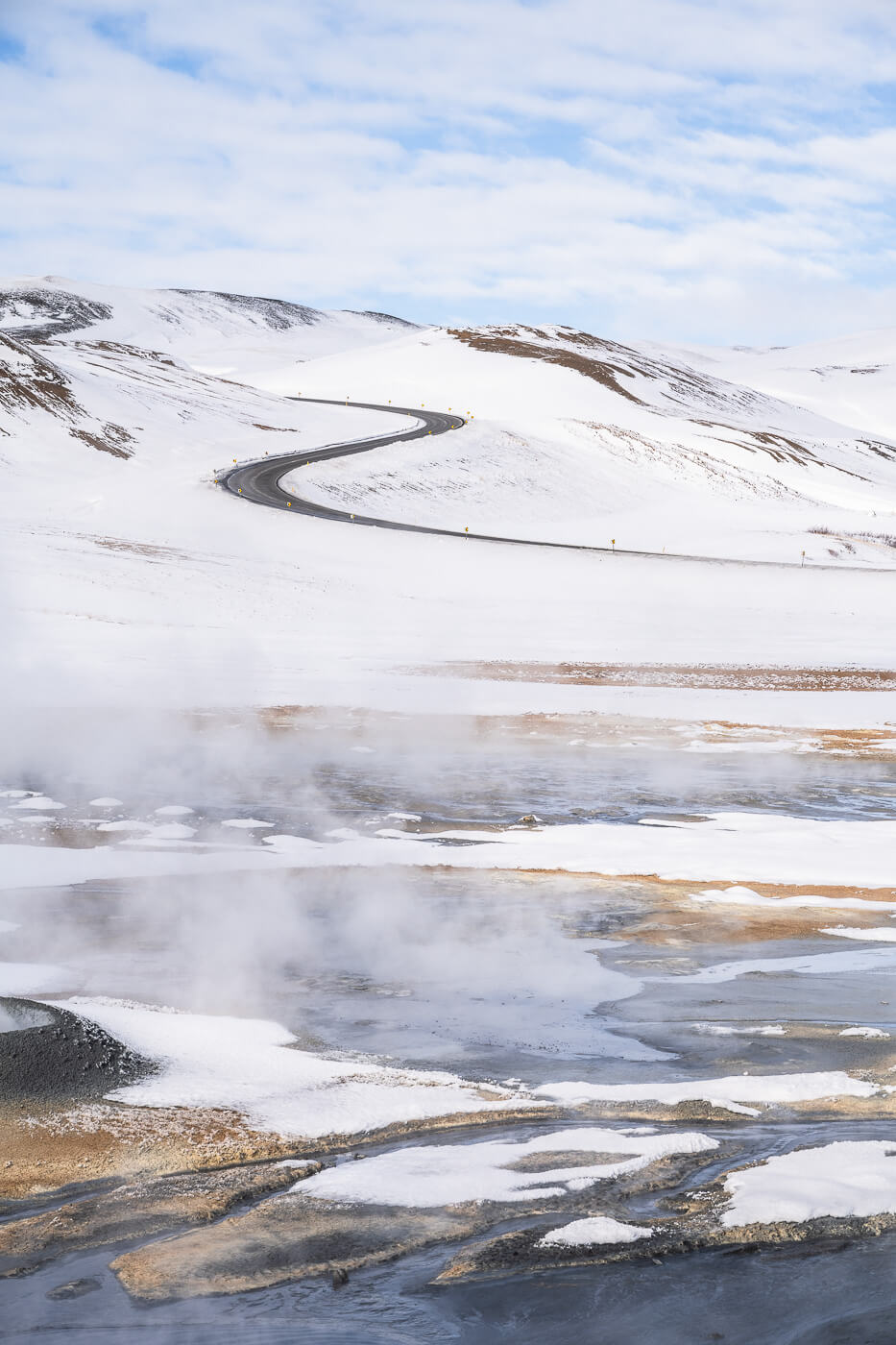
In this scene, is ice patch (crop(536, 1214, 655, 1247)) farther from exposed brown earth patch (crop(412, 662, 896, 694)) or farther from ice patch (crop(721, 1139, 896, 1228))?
exposed brown earth patch (crop(412, 662, 896, 694))

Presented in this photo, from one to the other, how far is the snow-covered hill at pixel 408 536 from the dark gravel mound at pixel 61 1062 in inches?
614

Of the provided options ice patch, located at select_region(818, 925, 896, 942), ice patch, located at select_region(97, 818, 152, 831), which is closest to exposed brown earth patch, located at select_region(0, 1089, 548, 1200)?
ice patch, located at select_region(818, 925, 896, 942)

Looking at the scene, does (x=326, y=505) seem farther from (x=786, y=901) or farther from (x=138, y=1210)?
(x=138, y=1210)

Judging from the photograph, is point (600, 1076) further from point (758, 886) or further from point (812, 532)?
point (812, 532)

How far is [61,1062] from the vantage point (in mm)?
6441

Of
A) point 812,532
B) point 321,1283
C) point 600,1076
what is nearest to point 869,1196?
point 600,1076

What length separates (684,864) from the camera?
11805 millimetres

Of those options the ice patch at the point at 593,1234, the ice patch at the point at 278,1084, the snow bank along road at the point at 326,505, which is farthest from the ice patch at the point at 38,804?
the snow bank along road at the point at 326,505

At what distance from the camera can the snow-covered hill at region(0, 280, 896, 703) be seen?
31.2m

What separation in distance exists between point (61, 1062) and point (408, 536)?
45.4 meters

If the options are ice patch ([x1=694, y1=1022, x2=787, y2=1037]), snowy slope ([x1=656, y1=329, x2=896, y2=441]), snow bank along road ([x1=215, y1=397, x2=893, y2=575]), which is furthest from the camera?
snowy slope ([x1=656, y1=329, x2=896, y2=441])

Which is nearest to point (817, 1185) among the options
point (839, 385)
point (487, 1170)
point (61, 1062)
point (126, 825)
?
point (487, 1170)

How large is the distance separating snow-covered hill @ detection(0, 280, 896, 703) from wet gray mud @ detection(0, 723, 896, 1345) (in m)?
11.5

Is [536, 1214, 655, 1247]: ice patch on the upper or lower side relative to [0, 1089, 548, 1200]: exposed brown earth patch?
upper
